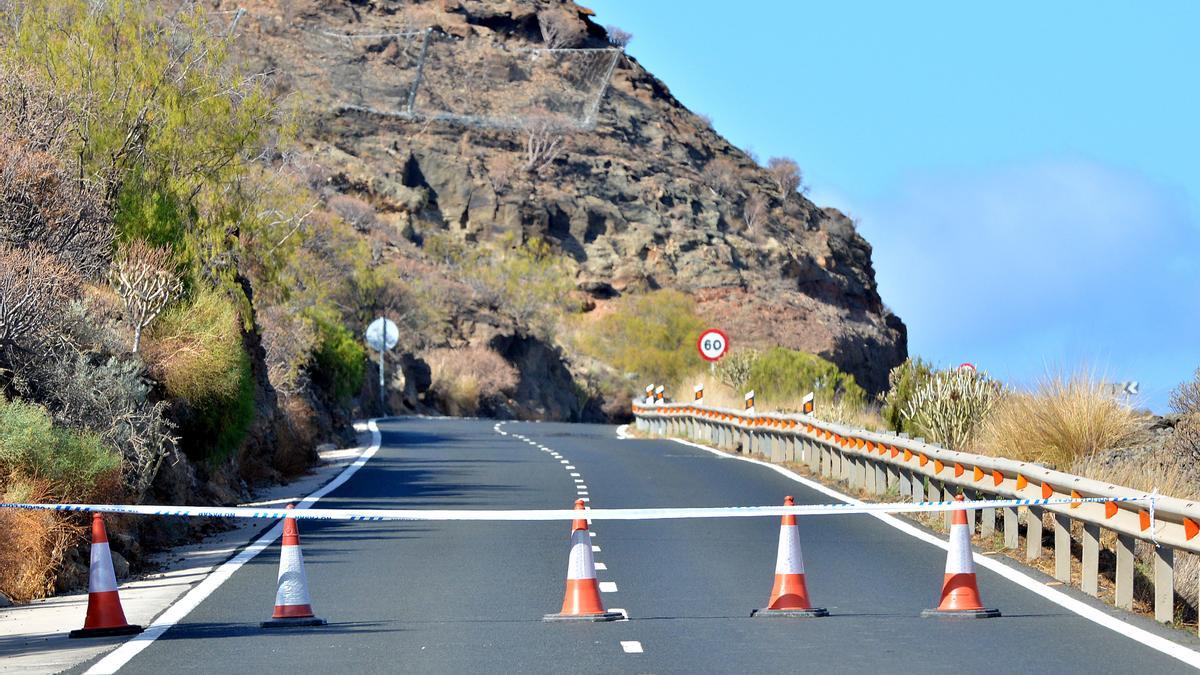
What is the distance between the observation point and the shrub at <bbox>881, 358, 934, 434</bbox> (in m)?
27.6

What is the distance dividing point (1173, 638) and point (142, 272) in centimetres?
1250

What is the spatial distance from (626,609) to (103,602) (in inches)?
134

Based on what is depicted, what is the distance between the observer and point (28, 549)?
42.7ft

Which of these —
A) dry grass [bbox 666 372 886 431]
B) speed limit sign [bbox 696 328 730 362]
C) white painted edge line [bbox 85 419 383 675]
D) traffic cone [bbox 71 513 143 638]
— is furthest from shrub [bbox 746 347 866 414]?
traffic cone [bbox 71 513 143 638]

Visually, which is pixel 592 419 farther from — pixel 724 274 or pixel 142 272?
pixel 142 272

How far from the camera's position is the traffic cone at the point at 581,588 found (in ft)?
37.7

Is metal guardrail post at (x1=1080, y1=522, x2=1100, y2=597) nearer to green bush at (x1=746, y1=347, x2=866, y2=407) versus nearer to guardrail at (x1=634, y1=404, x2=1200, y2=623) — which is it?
guardrail at (x1=634, y1=404, x2=1200, y2=623)

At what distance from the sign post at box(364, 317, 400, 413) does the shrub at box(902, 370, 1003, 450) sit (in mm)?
34405

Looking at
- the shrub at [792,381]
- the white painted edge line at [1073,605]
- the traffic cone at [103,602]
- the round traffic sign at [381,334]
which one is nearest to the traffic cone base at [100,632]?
the traffic cone at [103,602]

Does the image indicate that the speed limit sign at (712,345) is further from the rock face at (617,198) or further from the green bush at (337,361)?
Result: the rock face at (617,198)

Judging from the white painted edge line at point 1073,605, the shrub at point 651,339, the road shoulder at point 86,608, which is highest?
the shrub at point 651,339

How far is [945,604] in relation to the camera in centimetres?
1181

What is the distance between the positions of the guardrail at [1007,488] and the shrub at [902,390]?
135 cm

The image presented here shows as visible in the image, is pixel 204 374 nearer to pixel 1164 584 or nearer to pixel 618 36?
pixel 1164 584
